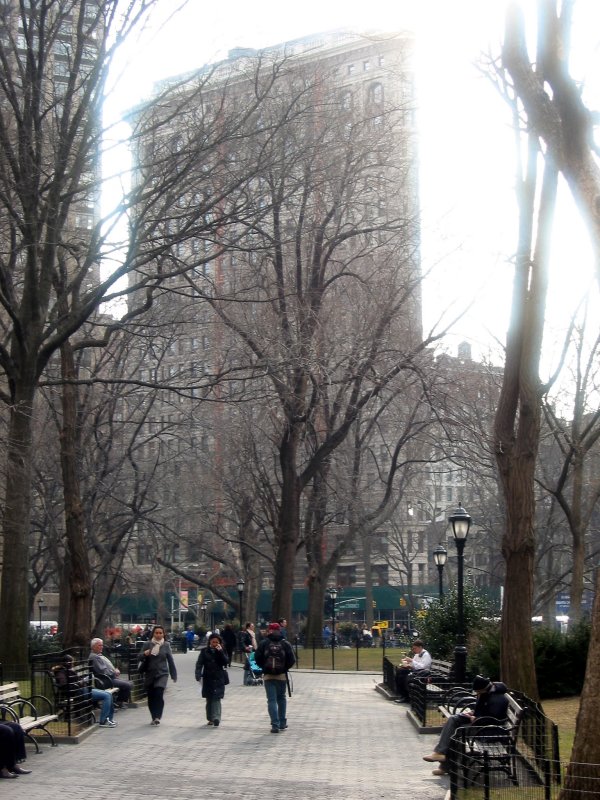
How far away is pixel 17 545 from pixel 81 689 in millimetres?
5169

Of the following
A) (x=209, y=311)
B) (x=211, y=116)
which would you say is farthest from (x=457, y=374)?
(x=211, y=116)

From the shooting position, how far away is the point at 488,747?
1183cm

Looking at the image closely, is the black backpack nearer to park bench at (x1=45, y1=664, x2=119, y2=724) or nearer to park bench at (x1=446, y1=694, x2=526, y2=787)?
park bench at (x1=45, y1=664, x2=119, y2=724)

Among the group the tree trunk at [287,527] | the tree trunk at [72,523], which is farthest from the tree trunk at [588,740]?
the tree trunk at [287,527]

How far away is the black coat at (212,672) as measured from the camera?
19406 mm

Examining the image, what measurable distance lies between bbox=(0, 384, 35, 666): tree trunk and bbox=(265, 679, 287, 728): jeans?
18.1ft

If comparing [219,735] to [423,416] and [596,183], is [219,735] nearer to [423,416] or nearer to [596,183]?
[596,183]

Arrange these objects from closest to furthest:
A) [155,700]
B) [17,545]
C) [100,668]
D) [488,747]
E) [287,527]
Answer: [488,747], [155,700], [100,668], [17,545], [287,527]

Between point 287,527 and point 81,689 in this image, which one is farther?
point 287,527

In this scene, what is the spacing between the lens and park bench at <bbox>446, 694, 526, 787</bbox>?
10.7 meters

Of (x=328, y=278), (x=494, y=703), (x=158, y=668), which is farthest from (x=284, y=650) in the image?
(x=328, y=278)

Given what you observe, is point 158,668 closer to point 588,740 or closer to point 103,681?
point 103,681

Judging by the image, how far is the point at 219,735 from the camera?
59.5 feet

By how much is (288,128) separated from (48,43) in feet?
17.8
